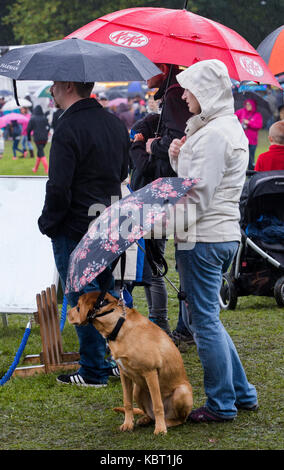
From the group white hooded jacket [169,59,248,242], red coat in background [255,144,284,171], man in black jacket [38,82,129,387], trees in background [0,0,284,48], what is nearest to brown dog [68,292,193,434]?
white hooded jacket [169,59,248,242]

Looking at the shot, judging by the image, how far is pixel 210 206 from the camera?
12.9 feet

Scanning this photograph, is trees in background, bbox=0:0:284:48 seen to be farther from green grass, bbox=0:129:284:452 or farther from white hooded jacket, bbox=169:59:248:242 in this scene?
white hooded jacket, bbox=169:59:248:242

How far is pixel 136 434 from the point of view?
409cm

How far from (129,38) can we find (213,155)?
2.26 metres

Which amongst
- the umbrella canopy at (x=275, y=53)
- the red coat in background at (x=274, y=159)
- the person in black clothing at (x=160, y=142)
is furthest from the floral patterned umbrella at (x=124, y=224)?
the red coat in background at (x=274, y=159)

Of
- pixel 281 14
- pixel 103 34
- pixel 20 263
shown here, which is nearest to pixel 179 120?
pixel 103 34

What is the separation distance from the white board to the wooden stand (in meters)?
0.49

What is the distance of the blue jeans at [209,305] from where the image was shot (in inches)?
157

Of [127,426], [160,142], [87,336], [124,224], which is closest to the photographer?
[124,224]

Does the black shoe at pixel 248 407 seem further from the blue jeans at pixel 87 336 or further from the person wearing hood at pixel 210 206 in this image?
the blue jeans at pixel 87 336

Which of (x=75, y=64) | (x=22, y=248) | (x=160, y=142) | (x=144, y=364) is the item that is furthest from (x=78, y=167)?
(x=22, y=248)

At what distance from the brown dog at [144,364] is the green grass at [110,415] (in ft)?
0.36

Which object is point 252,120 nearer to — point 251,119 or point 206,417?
point 251,119

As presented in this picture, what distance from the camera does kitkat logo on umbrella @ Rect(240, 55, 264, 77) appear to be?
5.57 m
